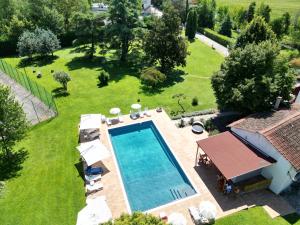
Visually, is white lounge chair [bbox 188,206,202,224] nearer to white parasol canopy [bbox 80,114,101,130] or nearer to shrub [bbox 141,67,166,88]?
white parasol canopy [bbox 80,114,101,130]

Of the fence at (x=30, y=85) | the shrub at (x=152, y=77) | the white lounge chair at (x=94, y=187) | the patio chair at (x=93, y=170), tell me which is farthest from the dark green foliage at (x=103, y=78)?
the white lounge chair at (x=94, y=187)

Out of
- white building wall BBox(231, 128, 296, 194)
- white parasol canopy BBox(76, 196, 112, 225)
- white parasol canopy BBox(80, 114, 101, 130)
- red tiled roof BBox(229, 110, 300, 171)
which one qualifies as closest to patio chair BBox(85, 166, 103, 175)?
white parasol canopy BBox(76, 196, 112, 225)

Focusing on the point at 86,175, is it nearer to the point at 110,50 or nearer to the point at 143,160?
the point at 143,160

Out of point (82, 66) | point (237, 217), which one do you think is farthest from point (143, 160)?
point (82, 66)

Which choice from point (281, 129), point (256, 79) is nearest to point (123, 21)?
point (256, 79)

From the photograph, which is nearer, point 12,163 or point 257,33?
point 12,163

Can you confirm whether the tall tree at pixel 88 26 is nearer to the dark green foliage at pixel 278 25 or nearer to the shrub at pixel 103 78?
the shrub at pixel 103 78

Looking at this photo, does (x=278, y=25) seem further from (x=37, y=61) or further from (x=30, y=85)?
(x=30, y=85)
